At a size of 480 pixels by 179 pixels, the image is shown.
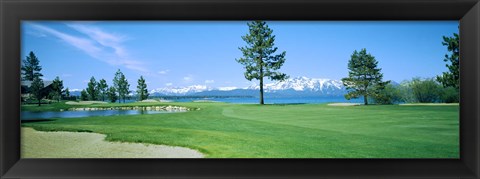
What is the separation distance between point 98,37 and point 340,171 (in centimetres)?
283

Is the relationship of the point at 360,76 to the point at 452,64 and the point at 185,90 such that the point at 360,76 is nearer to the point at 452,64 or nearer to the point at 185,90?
the point at 452,64

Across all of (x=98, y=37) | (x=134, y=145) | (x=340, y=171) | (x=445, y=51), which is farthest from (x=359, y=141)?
(x=98, y=37)

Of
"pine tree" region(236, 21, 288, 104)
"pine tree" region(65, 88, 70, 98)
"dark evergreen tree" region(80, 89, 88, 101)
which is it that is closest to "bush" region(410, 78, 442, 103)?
"pine tree" region(236, 21, 288, 104)

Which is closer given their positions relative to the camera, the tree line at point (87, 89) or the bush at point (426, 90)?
the tree line at point (87, 89)

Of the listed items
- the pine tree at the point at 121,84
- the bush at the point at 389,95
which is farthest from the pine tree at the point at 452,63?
the pine tree at the point at 121,84

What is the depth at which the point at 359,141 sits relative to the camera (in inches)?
134

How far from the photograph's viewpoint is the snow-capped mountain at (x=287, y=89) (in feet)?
12.2

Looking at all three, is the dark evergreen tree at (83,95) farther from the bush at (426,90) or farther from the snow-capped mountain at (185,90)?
the bush at (426,90)

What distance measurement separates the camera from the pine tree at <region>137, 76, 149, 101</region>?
3.64 meters

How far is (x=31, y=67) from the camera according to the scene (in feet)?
10.3

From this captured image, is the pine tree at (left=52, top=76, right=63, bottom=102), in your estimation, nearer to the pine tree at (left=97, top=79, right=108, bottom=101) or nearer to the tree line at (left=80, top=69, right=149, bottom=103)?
the tree line at (left=80, top=69, right=149, bottom=103)
